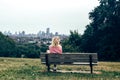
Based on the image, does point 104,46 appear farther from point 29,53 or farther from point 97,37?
point 29,53

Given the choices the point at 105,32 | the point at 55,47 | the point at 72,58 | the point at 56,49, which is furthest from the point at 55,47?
the point at 105,32

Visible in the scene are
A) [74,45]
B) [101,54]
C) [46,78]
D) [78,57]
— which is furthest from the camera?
[74,45]

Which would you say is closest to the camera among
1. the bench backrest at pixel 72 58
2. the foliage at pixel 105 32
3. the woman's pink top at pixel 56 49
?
the bench backrest at pixel 72 58

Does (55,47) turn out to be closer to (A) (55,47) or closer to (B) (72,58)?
(A) (55,47)

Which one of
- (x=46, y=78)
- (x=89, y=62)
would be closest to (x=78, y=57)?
(x=89, y=62)

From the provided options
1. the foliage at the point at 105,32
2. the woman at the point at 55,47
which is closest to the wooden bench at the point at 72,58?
the woman at the point at 55,47

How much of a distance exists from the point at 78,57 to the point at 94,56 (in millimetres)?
660

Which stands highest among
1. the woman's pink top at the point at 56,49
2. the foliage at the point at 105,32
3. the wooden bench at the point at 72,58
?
the foliage at the point at 105,32

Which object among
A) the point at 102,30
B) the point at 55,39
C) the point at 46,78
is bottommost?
the point at 46,78

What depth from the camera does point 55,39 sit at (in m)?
17.5

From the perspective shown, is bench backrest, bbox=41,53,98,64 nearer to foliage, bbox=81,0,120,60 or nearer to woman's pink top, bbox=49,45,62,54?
woman's pink top, bbox=49,45,62,54

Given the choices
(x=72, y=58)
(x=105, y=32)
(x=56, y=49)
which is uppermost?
(x=105, y=32)

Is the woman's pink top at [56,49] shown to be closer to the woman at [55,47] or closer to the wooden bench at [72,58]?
the woman at [55,47]

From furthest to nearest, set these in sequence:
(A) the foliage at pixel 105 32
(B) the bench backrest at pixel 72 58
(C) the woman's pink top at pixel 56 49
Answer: (A) the foliage at pixel 105 32
(C) the woman's pink top at pixel 56 49
(B) the bench backrest at pixel 72 58
